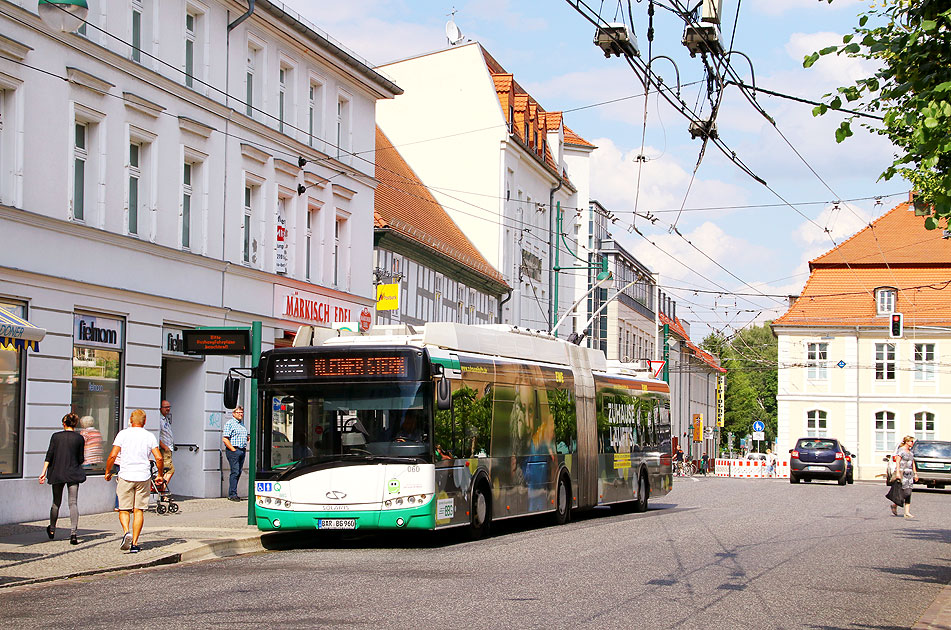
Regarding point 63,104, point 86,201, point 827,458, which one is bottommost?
point 827,458

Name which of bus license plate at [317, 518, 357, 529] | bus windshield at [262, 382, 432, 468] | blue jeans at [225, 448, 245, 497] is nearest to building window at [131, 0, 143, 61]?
blue jeans at [225, 448, 245, 497]

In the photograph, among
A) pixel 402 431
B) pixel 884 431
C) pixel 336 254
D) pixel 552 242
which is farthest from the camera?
pixel 884 431

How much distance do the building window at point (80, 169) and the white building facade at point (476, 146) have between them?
29.2 meters

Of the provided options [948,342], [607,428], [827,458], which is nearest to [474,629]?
[607,428]

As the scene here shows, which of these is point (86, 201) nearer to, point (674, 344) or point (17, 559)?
point (17, 559)

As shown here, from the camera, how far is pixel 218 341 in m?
19.3

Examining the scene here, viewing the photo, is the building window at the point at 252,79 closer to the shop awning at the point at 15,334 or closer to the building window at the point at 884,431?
the shop awning at the point at 15,334

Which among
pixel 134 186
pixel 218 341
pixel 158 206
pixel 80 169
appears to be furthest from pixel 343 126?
pixel 218 341

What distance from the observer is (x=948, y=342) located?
235ft

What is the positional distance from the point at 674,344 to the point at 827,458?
44872mm

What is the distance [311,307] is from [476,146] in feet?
74.0

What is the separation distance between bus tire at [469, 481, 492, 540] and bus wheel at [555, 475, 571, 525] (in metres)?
3.36

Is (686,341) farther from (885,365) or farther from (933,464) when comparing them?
(933,464)

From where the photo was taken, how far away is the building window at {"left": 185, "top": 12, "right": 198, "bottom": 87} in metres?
25.8
